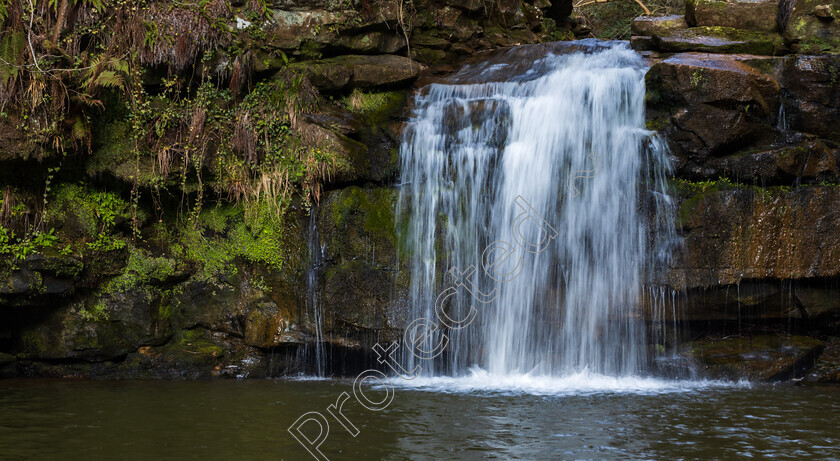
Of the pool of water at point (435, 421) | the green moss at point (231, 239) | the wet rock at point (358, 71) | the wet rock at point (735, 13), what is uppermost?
the wet rock at point (735, 13)

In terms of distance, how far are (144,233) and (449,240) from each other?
411cm

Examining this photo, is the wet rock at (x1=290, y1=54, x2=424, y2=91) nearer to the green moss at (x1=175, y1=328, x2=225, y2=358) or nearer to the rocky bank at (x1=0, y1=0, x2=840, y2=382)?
the rocky bank at (x1=0, y1=0, x2=840, y2=382)

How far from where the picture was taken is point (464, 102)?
368 inches

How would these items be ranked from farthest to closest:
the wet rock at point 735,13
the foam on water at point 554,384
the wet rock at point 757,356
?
the wet rock at point 735,13 → the wet rock at point 757,356 → the foam on water at point 554,384

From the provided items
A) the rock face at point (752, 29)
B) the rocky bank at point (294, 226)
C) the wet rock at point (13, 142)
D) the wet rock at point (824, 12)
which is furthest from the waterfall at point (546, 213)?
the wet rock at point (13, 142)

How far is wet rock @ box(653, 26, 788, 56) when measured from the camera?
9.65 meters

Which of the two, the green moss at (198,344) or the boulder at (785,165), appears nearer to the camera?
the boulder at (785,165)

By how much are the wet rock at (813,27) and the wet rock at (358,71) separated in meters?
5.58

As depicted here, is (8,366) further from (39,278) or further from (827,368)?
(827,368)

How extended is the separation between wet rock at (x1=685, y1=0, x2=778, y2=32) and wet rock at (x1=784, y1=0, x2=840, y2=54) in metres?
0.47

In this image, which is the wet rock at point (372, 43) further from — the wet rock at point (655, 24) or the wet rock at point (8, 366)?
the wet rock at point (8, 366)

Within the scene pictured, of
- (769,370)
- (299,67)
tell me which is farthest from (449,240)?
(769,370)

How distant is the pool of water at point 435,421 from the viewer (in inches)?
174

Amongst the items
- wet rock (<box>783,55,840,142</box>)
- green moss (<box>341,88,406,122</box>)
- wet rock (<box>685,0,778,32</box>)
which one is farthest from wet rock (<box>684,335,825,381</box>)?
green moss (<box>341,88,406,122</box>)
